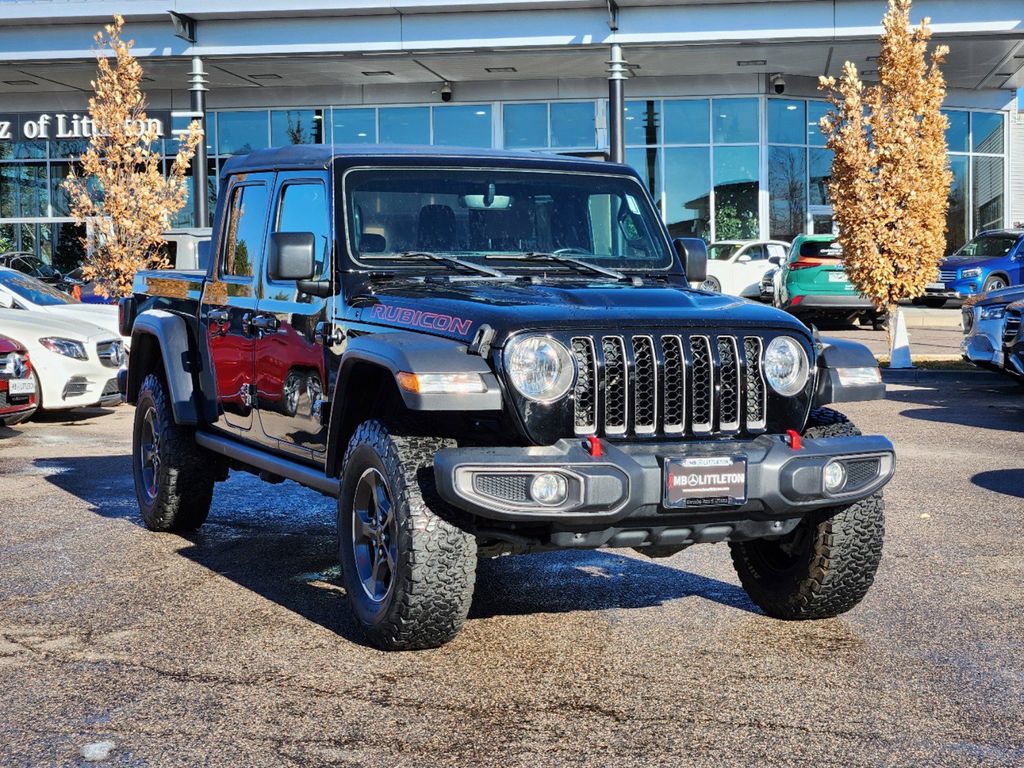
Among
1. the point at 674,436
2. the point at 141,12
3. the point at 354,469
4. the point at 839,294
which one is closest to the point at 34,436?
the point at 354,469

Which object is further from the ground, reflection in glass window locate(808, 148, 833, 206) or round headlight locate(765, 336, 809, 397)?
reflection in glass window locate(808, 148, 833, 206)

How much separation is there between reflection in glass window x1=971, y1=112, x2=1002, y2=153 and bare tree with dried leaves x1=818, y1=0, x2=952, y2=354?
2227cm

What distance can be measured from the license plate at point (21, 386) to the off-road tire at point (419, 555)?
26.2ft

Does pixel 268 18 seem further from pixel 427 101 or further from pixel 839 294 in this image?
pixel 839 294

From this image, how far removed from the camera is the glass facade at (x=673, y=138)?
36.9m

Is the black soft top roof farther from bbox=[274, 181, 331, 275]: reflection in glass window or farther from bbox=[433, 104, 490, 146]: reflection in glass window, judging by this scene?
bbox=[433, 104, 490, 146]: reflection in glass window

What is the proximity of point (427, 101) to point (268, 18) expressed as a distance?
23.7 ft

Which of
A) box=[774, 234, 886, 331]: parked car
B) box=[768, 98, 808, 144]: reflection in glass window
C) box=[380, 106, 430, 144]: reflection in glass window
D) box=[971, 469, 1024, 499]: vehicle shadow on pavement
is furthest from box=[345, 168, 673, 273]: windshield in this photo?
box=[380, 106, 430, 144]: reflection in glass window

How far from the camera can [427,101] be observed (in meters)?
38.0

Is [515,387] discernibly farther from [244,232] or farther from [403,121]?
[403,121]

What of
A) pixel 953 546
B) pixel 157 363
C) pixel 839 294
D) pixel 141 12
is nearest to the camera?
pixel 953 546

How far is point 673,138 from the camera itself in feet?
121

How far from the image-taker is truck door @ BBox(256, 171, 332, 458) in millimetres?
6180

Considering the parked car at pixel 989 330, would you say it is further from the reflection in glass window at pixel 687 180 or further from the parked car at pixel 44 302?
the reflection in glass window at pixel 687 180
